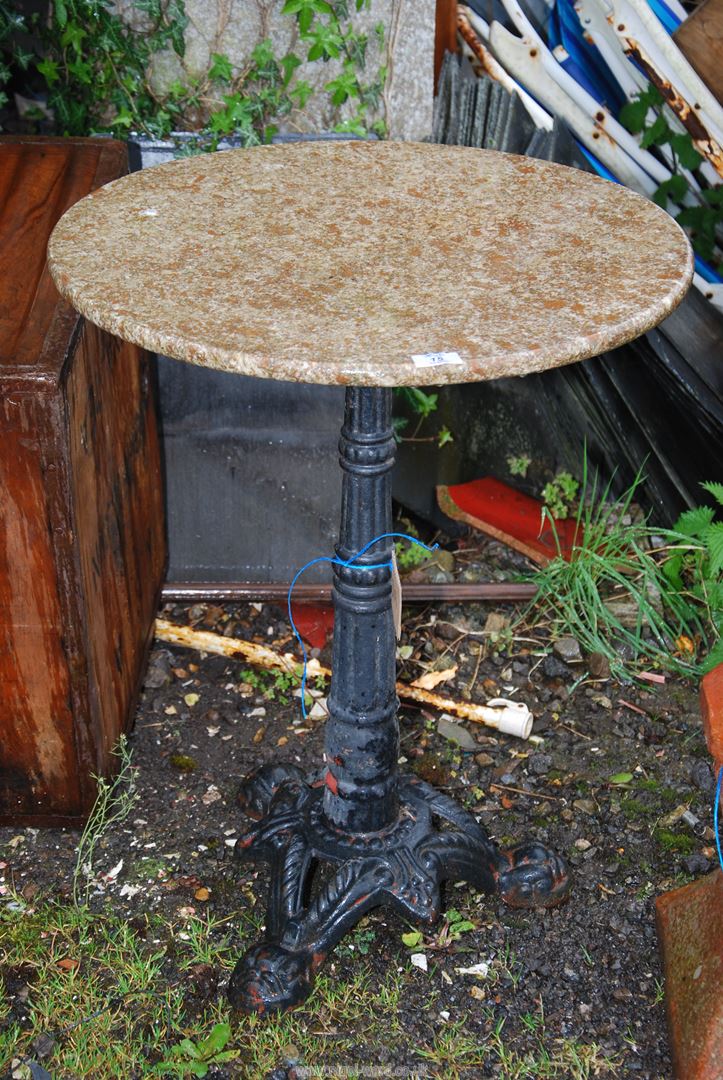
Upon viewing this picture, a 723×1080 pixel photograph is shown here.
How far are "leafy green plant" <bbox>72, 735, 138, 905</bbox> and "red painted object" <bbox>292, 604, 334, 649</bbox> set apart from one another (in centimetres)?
67

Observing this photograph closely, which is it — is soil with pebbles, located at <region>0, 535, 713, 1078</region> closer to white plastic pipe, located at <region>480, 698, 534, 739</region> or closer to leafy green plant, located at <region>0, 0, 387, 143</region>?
white plastic pipe, located at <region>480, 698, 534, 739</region>

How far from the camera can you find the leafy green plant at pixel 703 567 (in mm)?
2945

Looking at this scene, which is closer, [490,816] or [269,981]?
[269,981]

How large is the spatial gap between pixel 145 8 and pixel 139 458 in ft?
3.87

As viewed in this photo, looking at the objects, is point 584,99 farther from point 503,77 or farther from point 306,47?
point 306,47

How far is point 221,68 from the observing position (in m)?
3.19

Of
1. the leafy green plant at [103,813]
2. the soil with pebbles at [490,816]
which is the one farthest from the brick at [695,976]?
the leafy green plant at [103,813]

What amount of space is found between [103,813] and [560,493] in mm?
1787

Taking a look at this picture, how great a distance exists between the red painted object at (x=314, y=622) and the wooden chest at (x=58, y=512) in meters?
0.54

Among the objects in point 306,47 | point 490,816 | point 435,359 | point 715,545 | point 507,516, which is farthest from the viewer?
point 507,516

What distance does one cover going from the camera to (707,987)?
2143mm

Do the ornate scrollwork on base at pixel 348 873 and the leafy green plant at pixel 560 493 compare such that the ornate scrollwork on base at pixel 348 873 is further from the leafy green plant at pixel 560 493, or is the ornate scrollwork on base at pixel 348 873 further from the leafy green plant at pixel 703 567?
the leafy green plant at pixel 560 493

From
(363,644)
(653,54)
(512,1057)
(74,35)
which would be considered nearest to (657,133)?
(653,54)

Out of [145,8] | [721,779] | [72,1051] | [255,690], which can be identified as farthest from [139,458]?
[721,779]
